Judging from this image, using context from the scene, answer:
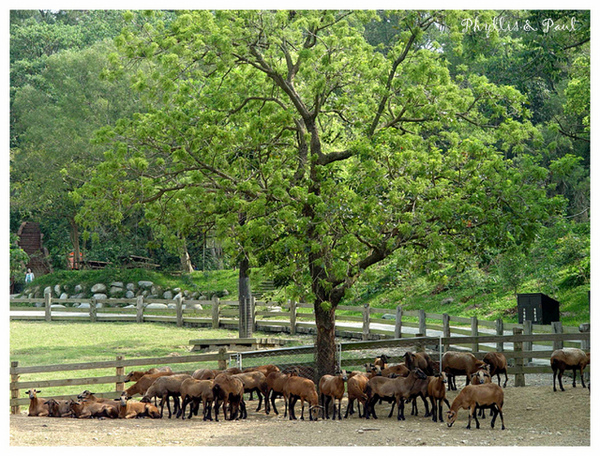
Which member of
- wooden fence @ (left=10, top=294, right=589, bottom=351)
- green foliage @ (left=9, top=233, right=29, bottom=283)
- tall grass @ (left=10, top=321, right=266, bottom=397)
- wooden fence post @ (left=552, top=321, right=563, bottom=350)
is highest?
green foliage @ (left=9, top=233, right=29, bottom=283)

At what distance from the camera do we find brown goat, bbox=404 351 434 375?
13.2 m

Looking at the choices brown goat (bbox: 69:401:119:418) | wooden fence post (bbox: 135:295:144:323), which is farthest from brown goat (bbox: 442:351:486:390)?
wooden fence post (bbox: 135:295:144:323)

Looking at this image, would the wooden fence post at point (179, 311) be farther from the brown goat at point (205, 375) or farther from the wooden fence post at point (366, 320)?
the brown goat at point (205, 375)

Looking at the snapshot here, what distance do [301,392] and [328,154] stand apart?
4821mm

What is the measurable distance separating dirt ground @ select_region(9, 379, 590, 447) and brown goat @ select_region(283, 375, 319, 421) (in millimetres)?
239

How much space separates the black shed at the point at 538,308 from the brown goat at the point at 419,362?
6977 millimetres

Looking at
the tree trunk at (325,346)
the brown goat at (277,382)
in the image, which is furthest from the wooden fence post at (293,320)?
the brown goat at (277,382)

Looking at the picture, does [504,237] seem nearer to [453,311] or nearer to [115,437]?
[115,437]

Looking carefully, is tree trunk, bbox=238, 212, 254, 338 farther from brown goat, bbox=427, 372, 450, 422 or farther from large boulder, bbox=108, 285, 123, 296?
brown goat, bbox=427, 372, 450, 422

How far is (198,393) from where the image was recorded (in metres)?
12.0

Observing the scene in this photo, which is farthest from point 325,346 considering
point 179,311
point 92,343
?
point 179,311

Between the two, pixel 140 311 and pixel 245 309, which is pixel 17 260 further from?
pixel 245 309

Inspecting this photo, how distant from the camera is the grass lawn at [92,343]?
1930cm

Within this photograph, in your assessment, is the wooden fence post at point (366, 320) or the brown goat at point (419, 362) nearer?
the brown goat at point (419, 362)
